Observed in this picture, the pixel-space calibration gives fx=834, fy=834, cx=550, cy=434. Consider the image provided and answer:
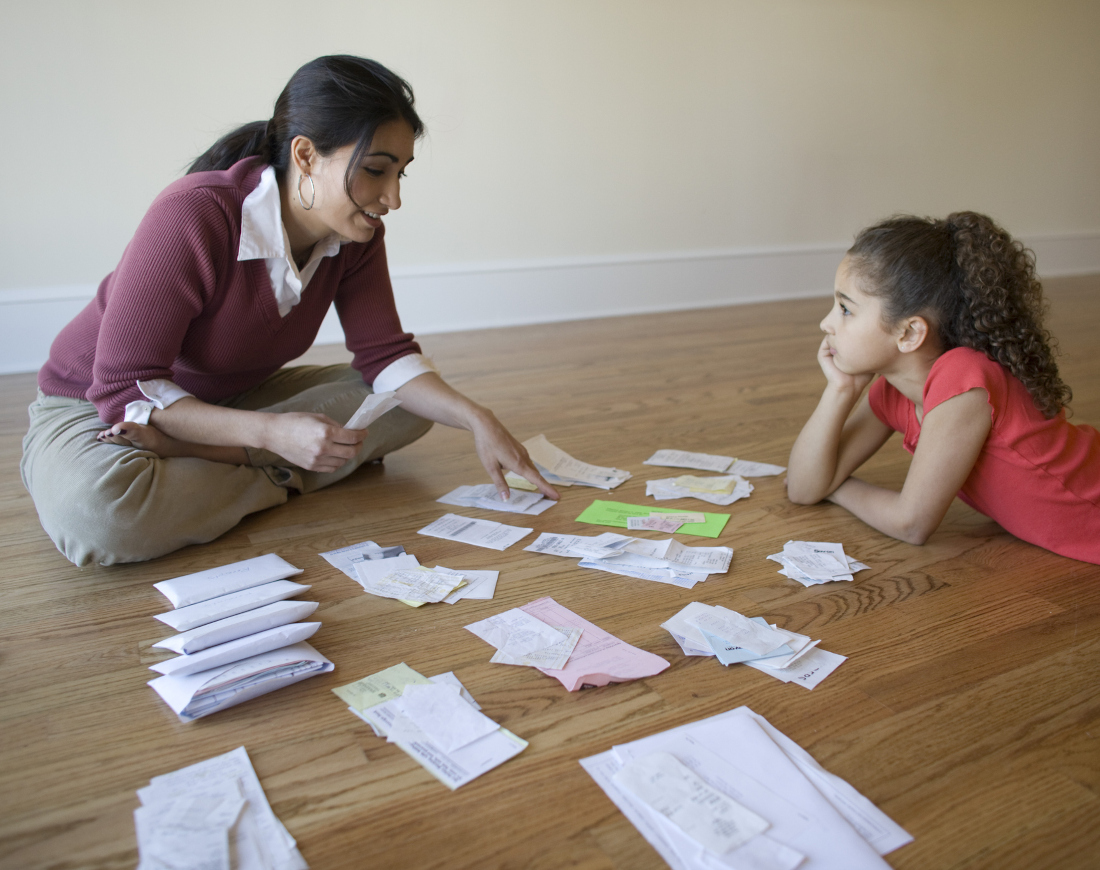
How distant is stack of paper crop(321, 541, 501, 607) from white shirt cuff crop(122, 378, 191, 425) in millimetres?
437

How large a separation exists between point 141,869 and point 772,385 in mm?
2587

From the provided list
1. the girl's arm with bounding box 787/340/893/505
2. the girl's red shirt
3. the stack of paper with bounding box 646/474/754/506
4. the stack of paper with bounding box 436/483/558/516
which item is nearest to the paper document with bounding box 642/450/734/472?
the stack of paper with bounding box 646/474/754/506

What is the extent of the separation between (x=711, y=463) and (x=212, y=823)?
156 cm

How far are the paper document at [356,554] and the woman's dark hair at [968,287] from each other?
109cm

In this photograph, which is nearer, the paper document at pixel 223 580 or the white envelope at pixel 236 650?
the white envelope at pixel 236 650

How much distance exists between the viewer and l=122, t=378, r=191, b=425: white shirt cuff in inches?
65.0

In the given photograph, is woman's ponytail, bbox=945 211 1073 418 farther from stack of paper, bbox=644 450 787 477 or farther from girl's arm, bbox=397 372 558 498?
girl's arm, bbox=397 372 558 498

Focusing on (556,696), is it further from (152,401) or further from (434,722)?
(152,401)

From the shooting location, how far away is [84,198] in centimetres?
338

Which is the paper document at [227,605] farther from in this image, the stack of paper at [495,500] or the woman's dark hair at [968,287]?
the woman's dark hair at [968,287]

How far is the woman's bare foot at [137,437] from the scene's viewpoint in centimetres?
166

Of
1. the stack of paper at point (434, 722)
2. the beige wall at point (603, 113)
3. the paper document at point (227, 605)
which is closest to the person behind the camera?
the stack of paper at point (434, 722)

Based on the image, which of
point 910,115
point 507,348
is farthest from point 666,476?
point 910,115

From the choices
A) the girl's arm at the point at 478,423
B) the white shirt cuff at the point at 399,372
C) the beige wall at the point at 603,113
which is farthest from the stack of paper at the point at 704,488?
the beige wall at the point at 603,113
